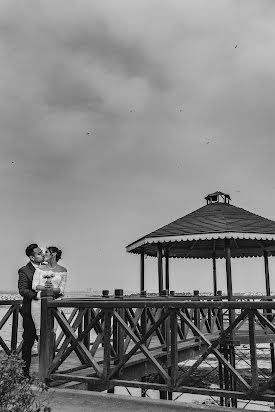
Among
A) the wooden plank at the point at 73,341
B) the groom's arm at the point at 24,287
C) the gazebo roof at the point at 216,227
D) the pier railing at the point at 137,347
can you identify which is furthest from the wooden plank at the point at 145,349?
the gazebo roof at the point at 216,227

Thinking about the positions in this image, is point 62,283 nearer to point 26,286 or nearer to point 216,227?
point 26,286

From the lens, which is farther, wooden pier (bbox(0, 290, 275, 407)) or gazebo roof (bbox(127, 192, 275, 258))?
gazebo roof (bbox(127, 192, 275, 258))

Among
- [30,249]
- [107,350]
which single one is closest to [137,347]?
[107,350]

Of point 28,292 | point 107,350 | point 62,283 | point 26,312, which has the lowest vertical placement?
point 107,350

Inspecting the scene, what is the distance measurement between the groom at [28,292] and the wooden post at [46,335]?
0.98 feet

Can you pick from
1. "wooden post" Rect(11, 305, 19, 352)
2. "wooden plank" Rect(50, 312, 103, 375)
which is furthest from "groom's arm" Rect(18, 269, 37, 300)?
"wooden post" Rect(11, 305, 19, 352)

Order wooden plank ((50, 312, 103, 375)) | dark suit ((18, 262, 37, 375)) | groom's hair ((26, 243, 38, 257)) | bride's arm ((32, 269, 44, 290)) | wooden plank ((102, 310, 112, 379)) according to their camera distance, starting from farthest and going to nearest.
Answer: groom's hair ((26, 243, 38, 257)) → dark suit ((18, 262, 37, 375)) → bride's arm ((32, 269, 44, 290)) → wooden plank ((50, 312, 103, 375)) → wooden plank ((102, 310, 112, 379))

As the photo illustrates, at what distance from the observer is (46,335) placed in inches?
237

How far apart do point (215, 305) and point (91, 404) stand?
1.78 m

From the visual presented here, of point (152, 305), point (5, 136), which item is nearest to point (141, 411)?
point (152, 305)

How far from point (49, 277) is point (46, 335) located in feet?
2.77

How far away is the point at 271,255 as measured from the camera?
55.1 ft

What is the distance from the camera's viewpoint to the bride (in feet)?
20.8

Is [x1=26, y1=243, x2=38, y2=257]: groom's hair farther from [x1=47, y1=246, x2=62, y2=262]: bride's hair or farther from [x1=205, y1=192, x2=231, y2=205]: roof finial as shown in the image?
[x1=205, y1=192, x2=231, y2=205]: roof finial
